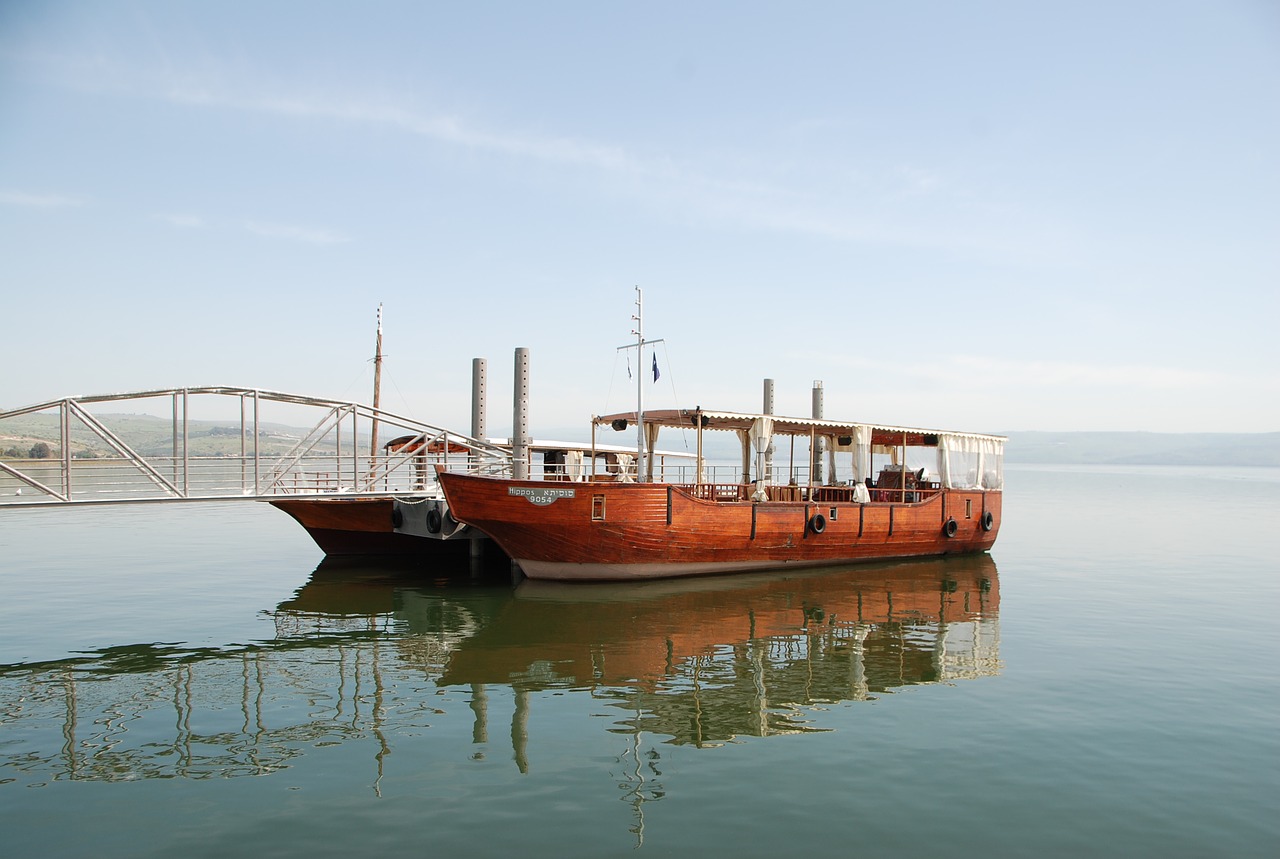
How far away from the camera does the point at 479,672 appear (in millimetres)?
12445

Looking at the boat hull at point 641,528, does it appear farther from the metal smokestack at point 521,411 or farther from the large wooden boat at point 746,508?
the metal smokestack at point 521,411

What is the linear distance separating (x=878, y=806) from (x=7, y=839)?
7.46 metres

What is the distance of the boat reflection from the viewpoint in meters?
9.34

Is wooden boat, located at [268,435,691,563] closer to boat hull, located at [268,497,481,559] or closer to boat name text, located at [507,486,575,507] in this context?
boat hull, located at [268,497,481,559]

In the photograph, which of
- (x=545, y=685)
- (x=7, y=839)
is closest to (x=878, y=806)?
(x=545, y=685)

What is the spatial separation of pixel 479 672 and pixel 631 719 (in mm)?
3144

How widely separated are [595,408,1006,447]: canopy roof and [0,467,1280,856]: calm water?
4.28 meters

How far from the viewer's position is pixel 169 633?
49.1ft

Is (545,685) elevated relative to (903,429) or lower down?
lower down

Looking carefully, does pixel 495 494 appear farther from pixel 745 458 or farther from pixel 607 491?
pixel 745 458

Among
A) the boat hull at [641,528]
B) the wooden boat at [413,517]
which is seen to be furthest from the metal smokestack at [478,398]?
the boat hull at [641,528]

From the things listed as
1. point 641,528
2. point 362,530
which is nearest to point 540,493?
point 641,528

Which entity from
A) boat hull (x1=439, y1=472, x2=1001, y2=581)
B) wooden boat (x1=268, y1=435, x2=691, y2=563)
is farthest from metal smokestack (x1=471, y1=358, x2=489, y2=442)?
boat hull (x1=439, y1=472, x2=1001, y2=581)

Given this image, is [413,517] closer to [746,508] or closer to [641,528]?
[641,528]
